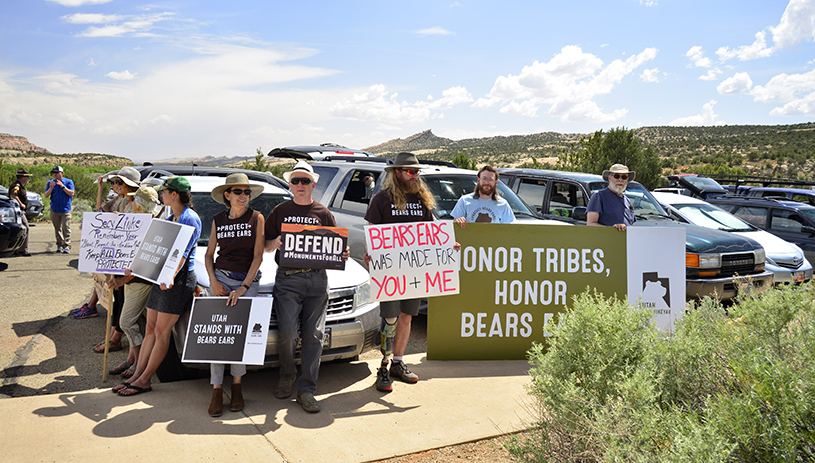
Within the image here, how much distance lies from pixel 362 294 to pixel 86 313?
4297mm

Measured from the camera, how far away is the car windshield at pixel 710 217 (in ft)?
32.7

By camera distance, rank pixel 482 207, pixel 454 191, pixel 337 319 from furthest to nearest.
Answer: pixel 454 191 → pixel 482 207 → pixel 337 319

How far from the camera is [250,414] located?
429 cm

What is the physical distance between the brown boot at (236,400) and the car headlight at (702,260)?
6.40 metres

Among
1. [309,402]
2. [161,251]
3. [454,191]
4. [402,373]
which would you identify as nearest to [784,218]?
[454,191]

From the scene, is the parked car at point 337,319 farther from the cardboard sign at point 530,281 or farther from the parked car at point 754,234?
the parked car at point 754,234

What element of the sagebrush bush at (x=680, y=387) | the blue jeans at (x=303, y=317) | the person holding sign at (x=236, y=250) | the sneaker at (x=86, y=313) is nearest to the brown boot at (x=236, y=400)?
the person holding sign at (x=236, y=250)

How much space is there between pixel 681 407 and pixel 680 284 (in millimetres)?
3646

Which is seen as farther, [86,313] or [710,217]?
[710,217]

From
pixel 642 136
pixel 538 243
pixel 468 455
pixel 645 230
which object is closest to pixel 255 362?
pixel 468 455

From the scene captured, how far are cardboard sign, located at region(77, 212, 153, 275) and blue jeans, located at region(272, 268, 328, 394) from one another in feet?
4.71

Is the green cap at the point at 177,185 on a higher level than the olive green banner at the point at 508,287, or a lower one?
higher

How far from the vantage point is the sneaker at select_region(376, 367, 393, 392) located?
4.84 metres

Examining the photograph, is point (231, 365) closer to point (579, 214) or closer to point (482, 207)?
point (482, 207)
